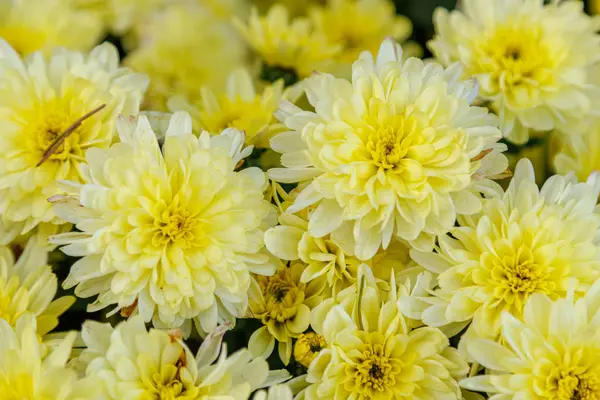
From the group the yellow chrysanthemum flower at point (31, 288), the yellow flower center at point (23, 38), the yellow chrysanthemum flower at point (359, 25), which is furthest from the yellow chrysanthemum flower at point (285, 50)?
the yellow chrysanthemum flower at point (31, 288)

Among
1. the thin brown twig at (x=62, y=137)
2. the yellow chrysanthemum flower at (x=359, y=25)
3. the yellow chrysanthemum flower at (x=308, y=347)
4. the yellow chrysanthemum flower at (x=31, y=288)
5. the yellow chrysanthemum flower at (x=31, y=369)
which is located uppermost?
the thin brown twig at (x=62, y=137)

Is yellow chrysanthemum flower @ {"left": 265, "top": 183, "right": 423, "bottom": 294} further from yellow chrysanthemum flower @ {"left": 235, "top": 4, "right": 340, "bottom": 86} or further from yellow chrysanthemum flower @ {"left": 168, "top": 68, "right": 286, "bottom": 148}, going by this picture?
yellow chrysanthemum flower @ {"left": 235, "top": 4, "right": 340, "bottom": 86}

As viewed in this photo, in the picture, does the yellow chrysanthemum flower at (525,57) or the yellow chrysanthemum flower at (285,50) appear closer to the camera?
the yellow chrysanthemum flower at (525,57)

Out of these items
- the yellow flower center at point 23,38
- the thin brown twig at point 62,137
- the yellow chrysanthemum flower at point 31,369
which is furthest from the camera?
the yellow flower center at point 23,38

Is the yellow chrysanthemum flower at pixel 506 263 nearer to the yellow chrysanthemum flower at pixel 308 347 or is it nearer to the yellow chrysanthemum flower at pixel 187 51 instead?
the yellow chrysanthemum flower at pixel 308 347

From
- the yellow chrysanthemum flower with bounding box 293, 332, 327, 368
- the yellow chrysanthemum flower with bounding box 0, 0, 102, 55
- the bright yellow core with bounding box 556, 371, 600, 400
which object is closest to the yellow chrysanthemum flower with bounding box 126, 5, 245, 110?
the yellow chrysanthemum flower with bounding box 0, 0, 102, 55

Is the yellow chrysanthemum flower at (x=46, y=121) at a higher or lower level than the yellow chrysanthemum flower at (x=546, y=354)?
higher

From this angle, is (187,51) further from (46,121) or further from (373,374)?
(373,374)

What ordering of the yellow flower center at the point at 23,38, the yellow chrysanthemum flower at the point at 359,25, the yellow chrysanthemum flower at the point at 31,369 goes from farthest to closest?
the yellow chrysanthemum flower at the point at 359,25, the yellow flower center at the point at 23,38, the yellow chrysanthemum flower at the point at 31,369

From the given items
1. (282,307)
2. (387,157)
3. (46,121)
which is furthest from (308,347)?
(46,121)
